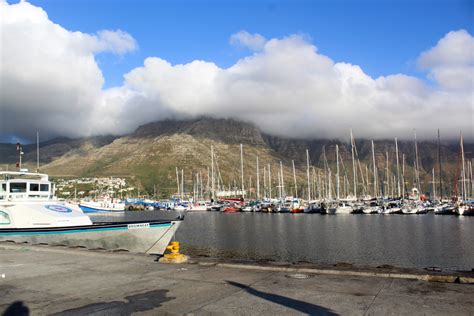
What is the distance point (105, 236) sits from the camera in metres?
28.2

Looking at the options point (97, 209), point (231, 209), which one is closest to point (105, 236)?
point (231, 209)

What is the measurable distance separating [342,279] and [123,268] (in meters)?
8.90

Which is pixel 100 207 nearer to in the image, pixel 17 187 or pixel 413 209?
pixel 413 209

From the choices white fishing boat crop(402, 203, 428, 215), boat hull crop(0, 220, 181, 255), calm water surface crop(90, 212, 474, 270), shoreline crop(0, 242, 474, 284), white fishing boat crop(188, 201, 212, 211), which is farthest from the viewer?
white fishing boat crop(188, 201, 212, 211)

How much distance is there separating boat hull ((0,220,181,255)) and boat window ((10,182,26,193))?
315cm

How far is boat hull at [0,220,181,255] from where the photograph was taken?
92.1 ft

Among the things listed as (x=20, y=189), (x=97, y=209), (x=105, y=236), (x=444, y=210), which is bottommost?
(x=444, y=210)

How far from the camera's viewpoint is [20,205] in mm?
29828

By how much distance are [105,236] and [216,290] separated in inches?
744

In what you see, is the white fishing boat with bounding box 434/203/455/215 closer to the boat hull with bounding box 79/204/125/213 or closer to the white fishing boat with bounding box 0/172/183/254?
the white fishing boat with bounding box 0/172/183/254

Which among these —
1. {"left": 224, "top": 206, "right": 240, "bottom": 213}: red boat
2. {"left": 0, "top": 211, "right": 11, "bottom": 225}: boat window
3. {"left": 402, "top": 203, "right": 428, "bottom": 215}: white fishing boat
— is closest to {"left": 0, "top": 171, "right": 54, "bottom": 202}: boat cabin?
{"left": 0, "top": 211, "right": 11, "bottom": 225}: boat window

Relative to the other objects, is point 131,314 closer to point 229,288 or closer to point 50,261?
point 229,288

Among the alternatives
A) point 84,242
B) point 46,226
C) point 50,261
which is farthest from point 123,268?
point 46,226

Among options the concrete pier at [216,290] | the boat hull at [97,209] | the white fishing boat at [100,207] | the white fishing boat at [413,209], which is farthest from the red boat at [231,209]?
the concrete pier at [216,290]
